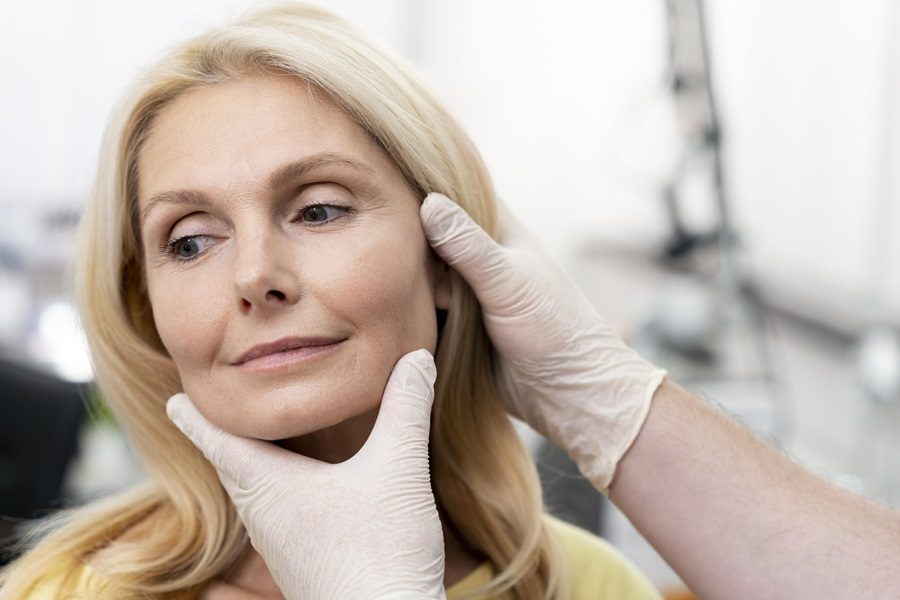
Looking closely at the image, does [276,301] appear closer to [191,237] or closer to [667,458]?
[191,237]

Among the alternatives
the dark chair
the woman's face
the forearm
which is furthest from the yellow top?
the dark chair

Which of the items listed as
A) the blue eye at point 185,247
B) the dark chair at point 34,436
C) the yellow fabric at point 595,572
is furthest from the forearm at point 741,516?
the dark chair at point 34,436

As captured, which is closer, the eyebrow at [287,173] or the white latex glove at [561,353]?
the eyebrow at [287,173]

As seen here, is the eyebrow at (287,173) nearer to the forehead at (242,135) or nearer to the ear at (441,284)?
the forehead at (242,135)

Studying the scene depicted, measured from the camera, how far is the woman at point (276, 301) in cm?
102

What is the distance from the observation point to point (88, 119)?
12.4 ft

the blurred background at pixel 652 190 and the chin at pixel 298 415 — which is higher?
the chin at pixel 298 415

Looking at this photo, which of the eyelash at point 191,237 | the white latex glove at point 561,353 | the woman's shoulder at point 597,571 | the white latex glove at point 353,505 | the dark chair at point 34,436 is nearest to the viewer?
the white latex glove at point 353,505

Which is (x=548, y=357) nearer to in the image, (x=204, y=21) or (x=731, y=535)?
(x=731, y=535)

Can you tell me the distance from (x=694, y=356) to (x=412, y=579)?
6.77ft

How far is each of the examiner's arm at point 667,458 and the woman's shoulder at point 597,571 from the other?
0.14m

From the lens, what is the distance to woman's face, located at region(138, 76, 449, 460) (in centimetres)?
101

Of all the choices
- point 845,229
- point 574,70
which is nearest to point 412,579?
point 845,229

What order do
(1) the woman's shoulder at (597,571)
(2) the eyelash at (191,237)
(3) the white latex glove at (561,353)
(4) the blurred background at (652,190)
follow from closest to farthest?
1. (2) the eyelash at (191,237)
2. (3) the white latex glove at (561,353)
3. (1) the woman's shoulder at (597,571)
4. (4) the blurred background at (652,190)
